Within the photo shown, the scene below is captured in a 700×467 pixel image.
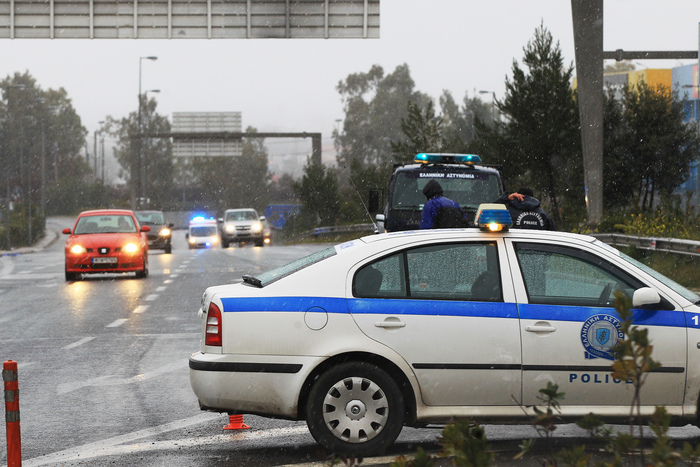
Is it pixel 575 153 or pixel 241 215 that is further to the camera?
pixel 241 215

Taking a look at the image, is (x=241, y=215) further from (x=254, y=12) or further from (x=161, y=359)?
(x=161, y=359)

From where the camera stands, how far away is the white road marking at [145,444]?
20.1 ft

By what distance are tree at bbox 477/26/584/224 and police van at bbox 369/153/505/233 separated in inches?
815

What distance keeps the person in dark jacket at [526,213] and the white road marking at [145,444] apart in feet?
12.3

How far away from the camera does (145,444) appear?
6484 millimetres

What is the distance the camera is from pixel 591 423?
11.2 ft

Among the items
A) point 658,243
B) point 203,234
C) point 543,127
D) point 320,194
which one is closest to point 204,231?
point 203,234

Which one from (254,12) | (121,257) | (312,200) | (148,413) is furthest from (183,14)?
(312,200)

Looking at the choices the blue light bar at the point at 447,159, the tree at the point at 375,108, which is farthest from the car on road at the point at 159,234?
the tree at the point at 375,108

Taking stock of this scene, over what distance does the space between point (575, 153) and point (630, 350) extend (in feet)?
112

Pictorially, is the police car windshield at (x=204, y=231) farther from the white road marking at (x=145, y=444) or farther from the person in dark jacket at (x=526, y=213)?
the white road marking at (x=145, y=444)

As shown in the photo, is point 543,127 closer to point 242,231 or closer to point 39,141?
point 242,231

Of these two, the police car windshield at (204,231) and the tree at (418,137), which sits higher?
the tree at (418,137)

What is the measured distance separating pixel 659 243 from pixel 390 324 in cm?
1360
